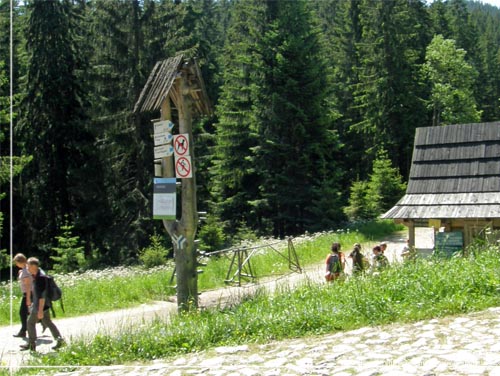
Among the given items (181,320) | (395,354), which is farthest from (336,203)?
(395,354)

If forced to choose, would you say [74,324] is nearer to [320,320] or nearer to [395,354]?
[320,320]

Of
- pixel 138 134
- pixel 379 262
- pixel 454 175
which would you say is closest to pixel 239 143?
pixel 138 134

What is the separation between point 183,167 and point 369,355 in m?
5.31

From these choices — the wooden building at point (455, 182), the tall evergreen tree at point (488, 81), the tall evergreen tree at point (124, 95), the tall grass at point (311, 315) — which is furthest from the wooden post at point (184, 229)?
the tall evergreen tree at point (488, 81)

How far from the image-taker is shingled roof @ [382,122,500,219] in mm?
15953

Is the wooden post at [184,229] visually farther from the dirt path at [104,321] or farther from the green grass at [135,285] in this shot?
the green grass at [135,285]

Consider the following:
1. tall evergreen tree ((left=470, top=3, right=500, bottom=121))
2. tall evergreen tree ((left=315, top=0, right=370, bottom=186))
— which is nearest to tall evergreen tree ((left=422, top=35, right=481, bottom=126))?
tall evergreen tree ((left=315, top=0, right=370, bottom=186))

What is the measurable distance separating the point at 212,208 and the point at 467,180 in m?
19.3

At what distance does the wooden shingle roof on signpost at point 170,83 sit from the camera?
1124 centimetres

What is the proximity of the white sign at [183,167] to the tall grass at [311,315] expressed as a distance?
100.0 inches

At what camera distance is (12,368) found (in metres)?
8.56

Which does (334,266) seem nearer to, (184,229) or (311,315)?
(184,229)

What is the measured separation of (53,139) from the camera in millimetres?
33250

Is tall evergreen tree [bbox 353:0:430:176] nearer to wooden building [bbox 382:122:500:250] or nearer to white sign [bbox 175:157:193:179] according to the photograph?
wooden building [bbox 382:122:500:250]
